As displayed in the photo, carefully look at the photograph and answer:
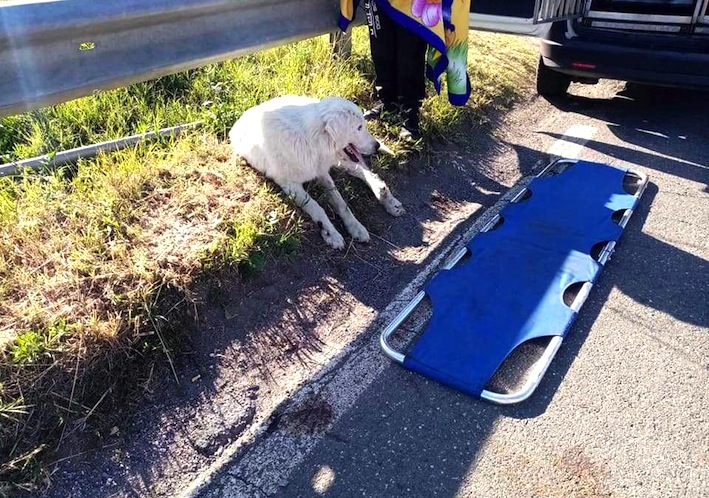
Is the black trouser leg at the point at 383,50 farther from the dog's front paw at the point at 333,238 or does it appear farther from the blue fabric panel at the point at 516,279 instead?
the dog's front paw at the point at 333,238

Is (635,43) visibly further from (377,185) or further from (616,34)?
(377,185)

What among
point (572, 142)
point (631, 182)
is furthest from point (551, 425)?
point (572, 142)

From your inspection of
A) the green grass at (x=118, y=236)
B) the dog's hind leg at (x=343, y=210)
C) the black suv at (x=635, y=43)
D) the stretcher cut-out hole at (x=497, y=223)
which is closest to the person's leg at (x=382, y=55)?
the green grass at (x=118, y=236)

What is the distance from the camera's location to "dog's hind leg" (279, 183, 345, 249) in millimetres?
3498

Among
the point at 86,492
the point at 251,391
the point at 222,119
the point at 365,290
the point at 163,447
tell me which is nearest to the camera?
the point at 86,492

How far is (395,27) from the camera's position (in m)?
4.35

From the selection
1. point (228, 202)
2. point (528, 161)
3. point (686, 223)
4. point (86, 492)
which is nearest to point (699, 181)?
point (686, 223)

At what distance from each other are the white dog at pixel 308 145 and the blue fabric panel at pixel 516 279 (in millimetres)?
813

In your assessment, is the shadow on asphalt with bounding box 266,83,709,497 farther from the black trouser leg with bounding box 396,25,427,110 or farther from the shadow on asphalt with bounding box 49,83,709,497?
the black trouser leg with bounding box 396,25,427,110

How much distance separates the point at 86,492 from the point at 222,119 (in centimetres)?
280

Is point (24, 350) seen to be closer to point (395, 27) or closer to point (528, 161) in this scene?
point (395, 27)

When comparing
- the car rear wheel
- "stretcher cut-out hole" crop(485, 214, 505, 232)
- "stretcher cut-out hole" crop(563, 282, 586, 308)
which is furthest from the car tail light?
"stretcher cut-out hole" crop(563, 282, 586, 308)

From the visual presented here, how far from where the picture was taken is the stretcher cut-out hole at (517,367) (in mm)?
2615

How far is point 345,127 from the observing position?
3.52 meters
